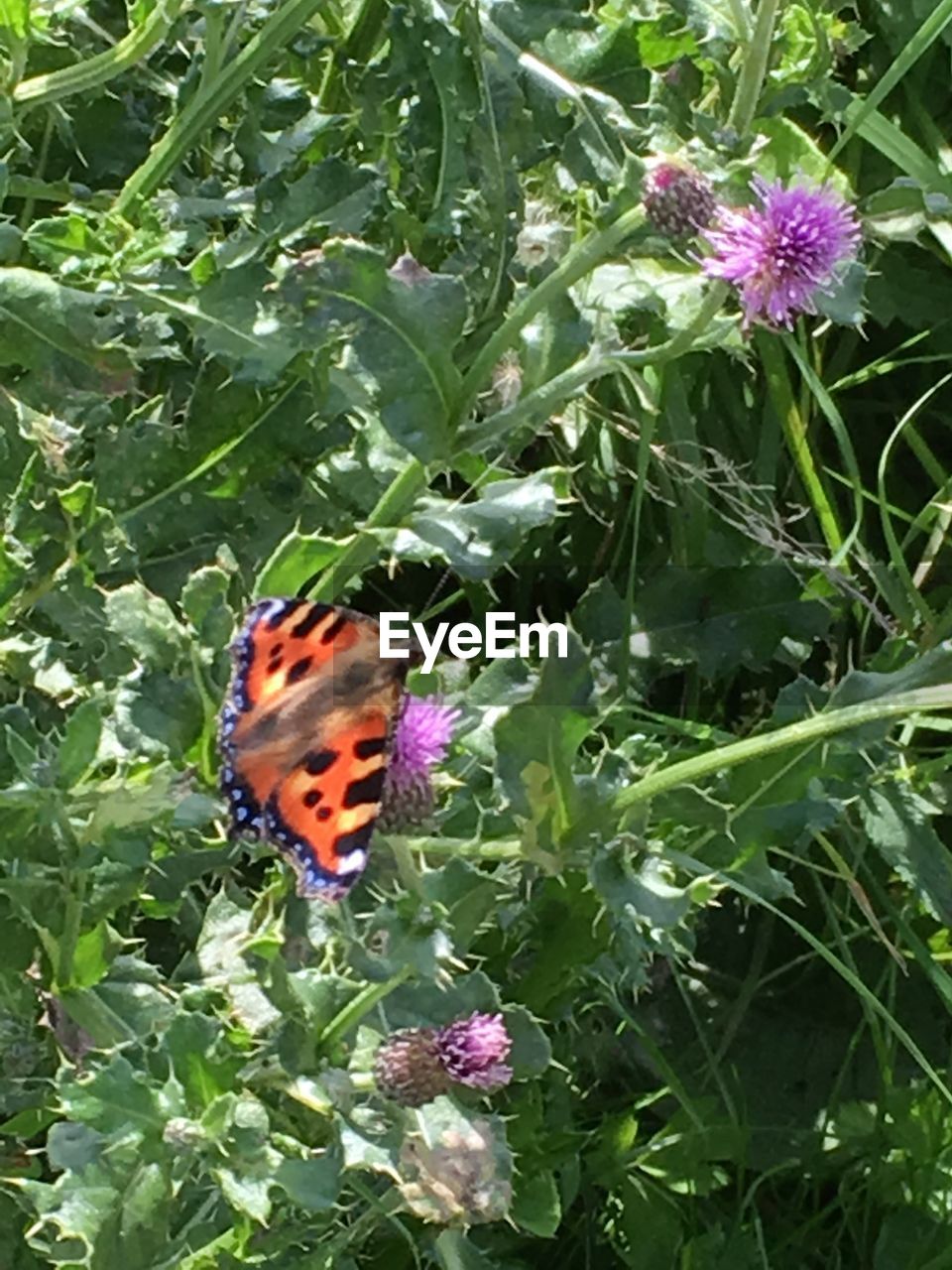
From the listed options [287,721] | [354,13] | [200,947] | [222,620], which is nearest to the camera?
[287,721]

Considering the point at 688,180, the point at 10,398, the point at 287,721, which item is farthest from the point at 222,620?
the point at 688,180

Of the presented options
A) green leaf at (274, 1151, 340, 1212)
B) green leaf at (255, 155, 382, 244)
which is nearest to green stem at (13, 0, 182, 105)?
green leaf at (255, 155, 382, 244)

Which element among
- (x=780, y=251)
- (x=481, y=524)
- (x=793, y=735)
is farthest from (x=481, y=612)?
(x=793, y=735)

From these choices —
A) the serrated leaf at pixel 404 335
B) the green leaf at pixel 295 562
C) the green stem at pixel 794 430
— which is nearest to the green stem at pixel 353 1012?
the green leaf at pixel 295 562

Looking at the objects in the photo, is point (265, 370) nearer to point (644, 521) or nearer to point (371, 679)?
point (371, 679)

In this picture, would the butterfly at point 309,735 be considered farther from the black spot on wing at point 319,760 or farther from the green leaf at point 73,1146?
the green leaf at point 73,1146

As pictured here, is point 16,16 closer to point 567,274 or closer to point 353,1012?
point 567,274
